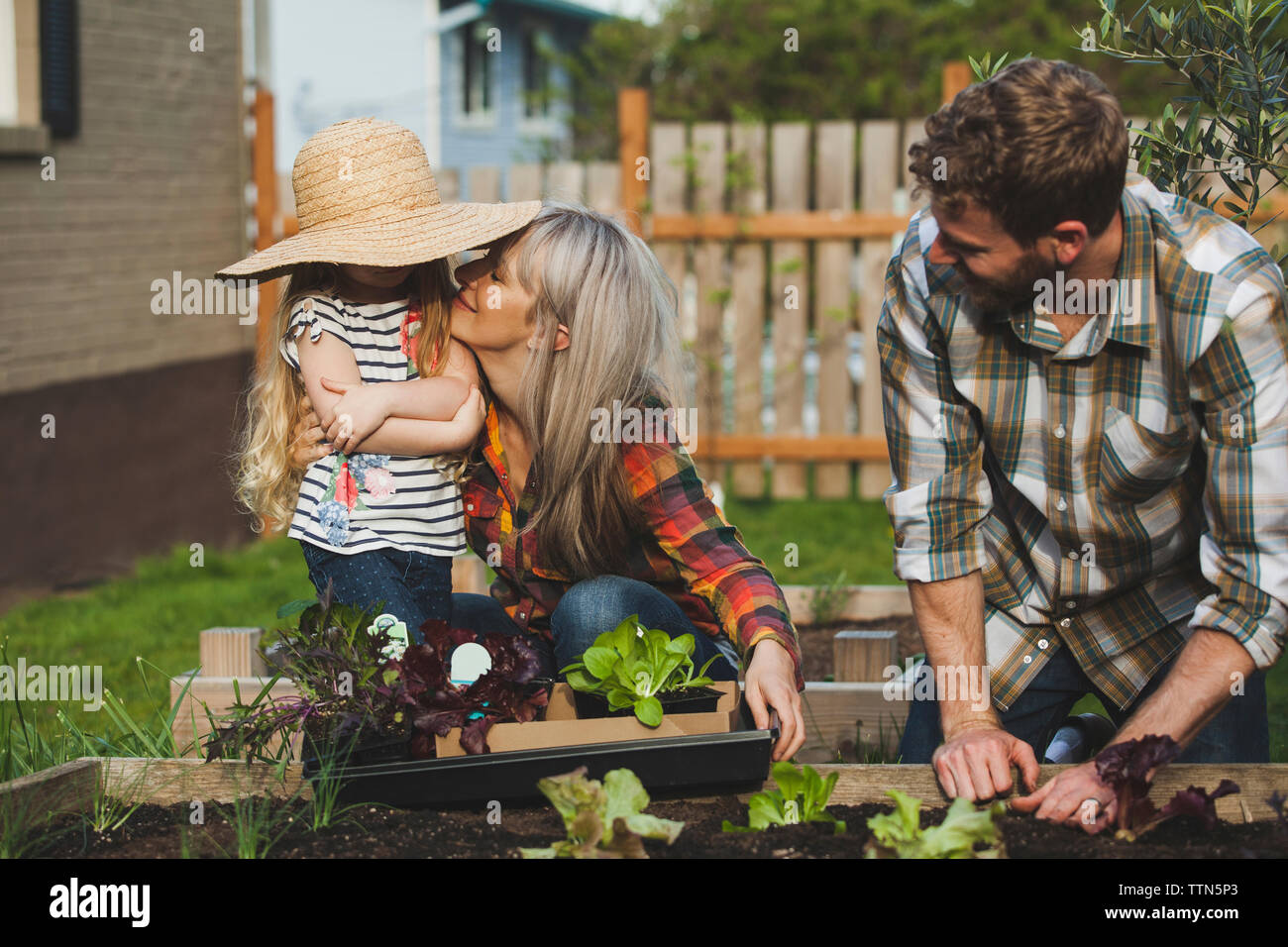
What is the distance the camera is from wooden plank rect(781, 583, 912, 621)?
4309mm

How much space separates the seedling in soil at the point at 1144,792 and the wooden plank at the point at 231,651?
231cm

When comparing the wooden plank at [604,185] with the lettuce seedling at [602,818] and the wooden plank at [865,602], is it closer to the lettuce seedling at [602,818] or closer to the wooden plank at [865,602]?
the wooden plank at [865,602]

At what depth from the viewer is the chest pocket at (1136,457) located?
7.96ft

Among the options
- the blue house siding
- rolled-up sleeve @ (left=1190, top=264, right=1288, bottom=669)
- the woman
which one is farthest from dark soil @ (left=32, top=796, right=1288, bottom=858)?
the blue house siding

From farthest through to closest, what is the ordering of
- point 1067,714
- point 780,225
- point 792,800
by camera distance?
point 780,225 → point 1067,714 → point 792,800

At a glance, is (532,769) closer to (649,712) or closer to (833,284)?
(649,712)

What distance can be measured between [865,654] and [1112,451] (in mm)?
1187

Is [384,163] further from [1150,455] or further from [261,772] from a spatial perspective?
[1150,455]

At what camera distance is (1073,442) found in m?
2.52

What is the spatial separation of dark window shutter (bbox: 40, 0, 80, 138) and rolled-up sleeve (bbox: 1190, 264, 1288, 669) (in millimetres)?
5314

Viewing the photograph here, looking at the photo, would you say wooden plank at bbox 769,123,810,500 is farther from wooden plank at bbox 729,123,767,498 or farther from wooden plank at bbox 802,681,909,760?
wooden plank at bbox 802,681,909,760

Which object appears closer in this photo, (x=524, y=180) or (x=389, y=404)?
(x=389, y=404)

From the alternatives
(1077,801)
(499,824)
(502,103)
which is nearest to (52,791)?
(499,824)
